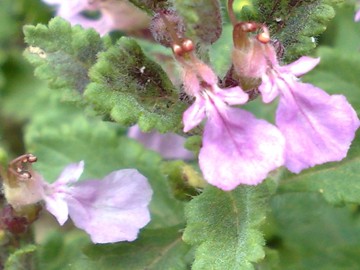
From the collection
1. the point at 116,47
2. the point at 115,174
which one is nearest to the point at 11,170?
the point at 115,174

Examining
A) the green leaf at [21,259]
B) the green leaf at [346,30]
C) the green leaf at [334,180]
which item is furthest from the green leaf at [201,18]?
the green leaf at [346,30]

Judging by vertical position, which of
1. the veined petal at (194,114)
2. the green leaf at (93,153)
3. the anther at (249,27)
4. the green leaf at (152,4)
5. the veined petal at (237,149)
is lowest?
the green leaf at (93,153)

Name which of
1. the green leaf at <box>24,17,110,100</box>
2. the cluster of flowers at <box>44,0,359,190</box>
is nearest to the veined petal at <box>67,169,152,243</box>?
the green leaf at <box>24,17,110,100</box>

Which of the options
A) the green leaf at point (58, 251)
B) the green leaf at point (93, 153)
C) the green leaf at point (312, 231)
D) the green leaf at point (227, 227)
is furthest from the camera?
the green leaf at point (312, 231)

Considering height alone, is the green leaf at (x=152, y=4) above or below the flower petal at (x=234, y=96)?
above

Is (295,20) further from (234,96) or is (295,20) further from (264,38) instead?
(234,96)

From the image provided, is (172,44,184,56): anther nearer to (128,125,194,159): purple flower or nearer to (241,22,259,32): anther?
(241,22,259,32): anther

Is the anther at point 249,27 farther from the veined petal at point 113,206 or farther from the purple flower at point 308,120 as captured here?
the veined petal at point 113,206
